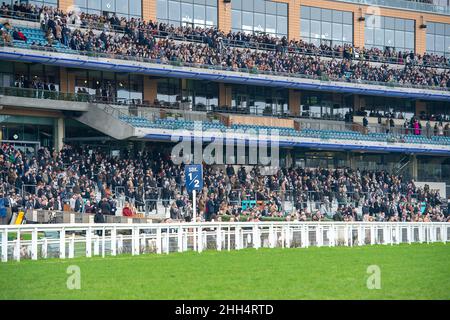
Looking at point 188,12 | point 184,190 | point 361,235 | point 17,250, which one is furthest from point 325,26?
point 17,250

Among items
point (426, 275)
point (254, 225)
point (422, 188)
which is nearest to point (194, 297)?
point (426, 275)

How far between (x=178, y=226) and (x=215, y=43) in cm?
2831

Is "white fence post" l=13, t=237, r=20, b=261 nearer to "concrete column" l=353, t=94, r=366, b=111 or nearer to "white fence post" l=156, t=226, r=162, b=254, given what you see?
"white fence post" l=156, t=226, r=162, b=254

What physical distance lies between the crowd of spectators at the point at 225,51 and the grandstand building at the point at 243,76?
0.25 feet

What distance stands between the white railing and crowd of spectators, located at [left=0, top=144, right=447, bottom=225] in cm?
528

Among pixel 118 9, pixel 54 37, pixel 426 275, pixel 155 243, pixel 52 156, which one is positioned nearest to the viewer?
pixel 426 275

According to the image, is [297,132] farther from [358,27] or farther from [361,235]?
[361,235]

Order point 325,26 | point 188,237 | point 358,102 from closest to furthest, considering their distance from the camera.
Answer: point 188,237, point 358,102, point 325,26

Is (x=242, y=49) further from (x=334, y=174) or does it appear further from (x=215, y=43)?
(x=334, y=174)

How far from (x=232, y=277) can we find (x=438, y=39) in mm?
50550

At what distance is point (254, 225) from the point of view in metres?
25.5

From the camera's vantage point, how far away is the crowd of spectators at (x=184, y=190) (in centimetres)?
3528

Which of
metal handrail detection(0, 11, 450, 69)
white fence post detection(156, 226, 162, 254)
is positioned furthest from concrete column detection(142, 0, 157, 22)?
white fence post detection(156, 226, 162, 254)

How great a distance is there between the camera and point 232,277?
50.7 ft
